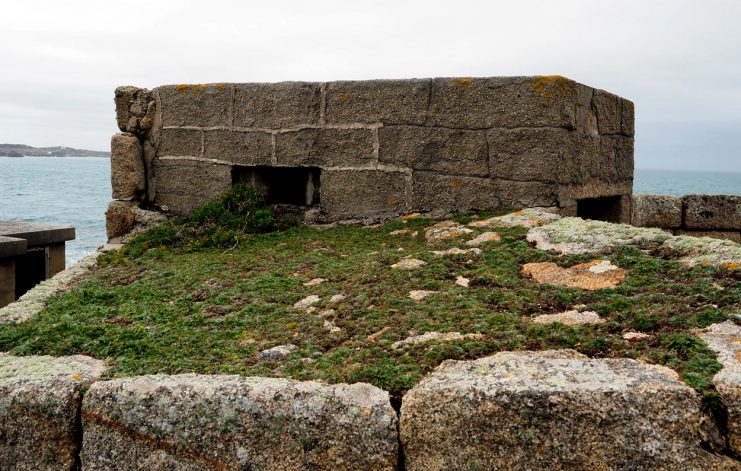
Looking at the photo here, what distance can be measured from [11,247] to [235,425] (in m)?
4.46

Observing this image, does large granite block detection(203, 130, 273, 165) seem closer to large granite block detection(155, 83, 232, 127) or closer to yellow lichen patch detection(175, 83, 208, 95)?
large granite block detection(155, 83, 232, 127)

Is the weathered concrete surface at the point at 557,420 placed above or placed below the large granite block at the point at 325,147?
below

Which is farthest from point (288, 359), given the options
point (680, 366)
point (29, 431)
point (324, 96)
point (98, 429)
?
point (324, 96)

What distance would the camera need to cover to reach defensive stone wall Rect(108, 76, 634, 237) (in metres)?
4.82

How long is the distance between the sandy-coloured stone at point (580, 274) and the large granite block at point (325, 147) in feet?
6.73

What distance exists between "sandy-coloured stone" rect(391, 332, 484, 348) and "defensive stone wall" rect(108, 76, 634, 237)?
2.40 metres

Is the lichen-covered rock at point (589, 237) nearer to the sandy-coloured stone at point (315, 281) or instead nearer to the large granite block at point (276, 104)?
the sandy-coloured stone at point (315, 281)

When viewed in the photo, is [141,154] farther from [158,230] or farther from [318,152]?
[318,152]

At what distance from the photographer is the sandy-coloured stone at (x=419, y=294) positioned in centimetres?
325

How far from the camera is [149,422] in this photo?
245 centimetres

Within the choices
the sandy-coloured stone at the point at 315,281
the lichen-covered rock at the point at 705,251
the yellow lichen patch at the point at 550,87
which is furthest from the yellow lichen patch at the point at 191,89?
the lichen-covered rock at the point at 705,251

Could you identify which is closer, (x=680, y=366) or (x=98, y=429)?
(x=680, y=366)

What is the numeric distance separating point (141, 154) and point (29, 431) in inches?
145

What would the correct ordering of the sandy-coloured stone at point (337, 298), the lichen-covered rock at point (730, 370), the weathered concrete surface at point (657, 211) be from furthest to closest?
the weathered concrete surface at point (657, 211) → the sandy-coloured stone at point (337, 298) → the lichen-covered rock at point (730, 370)
